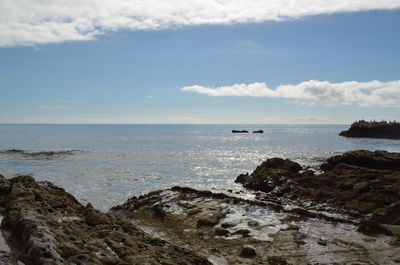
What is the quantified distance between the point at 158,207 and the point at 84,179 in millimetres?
16917

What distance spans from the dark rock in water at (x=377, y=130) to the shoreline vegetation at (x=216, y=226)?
10715 centimetres

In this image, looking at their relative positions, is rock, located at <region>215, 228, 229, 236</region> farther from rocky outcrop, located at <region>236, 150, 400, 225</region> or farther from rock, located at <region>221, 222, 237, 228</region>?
rocky outcrop, located at <region>236, 150, 400, 225</region>

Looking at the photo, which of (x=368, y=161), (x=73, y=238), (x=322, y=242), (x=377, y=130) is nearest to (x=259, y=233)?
(x=322, y=242)

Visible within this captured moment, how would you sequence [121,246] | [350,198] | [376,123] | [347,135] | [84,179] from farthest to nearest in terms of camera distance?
[347,135], [376,123], [84,179], [350,198], [121,246]

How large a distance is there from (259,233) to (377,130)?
123198 mm

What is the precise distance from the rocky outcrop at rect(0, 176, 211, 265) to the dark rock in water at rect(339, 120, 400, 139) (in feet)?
413

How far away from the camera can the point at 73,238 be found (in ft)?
29.7

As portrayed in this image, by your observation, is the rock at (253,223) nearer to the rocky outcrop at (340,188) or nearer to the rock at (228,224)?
the rock at (228,224)

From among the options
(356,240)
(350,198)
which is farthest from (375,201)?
(356,240)

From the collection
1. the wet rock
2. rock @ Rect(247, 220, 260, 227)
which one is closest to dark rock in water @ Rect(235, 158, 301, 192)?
rock @ Rect(247, 220, 260, 227)

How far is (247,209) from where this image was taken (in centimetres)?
1775

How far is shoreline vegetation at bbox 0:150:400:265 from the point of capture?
28.9ft

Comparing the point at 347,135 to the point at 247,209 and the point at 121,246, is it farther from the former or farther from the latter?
the point at 121,246

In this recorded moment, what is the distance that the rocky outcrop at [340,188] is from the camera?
62.3ft
